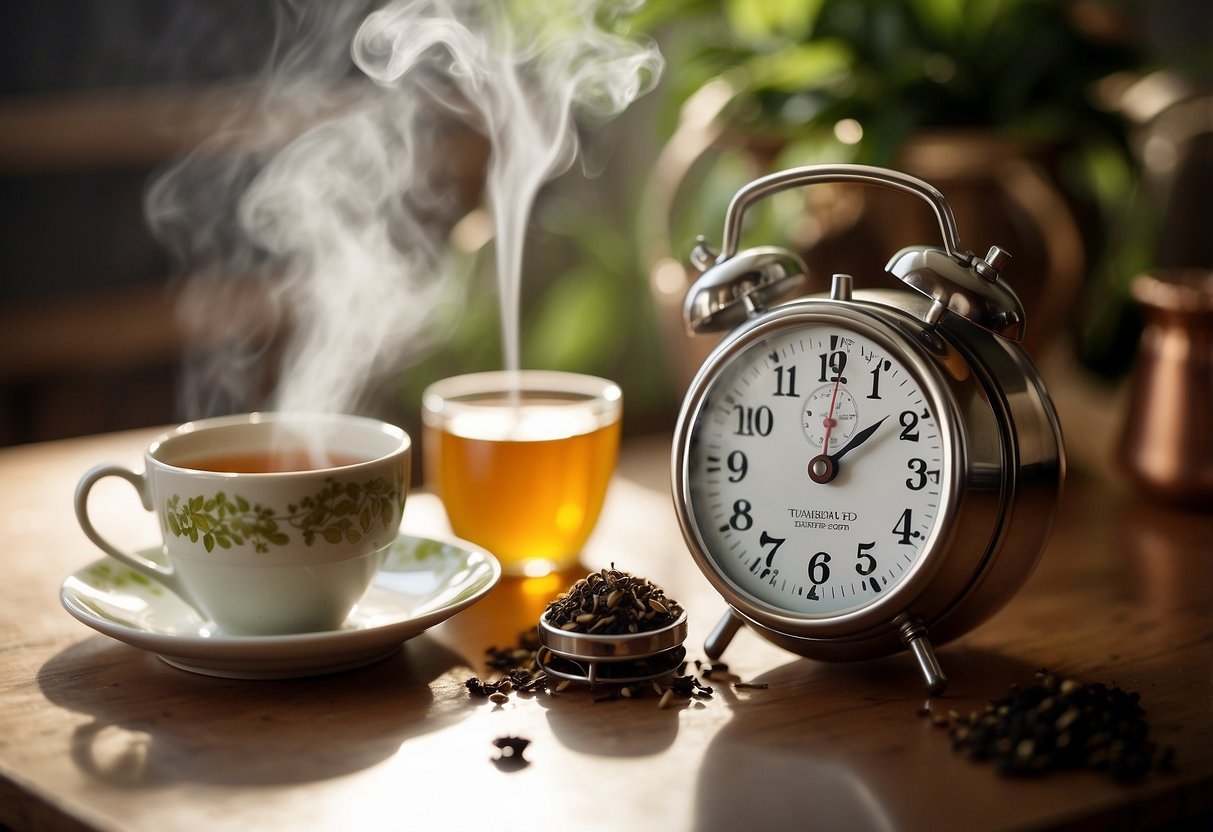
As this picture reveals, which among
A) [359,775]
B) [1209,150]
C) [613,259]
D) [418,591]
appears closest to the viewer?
[359,775]

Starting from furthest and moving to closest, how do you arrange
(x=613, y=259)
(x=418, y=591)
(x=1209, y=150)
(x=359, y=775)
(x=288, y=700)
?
(x=613, y=259)
(x=1209, y=150)
(x=418, y=591)
(x=288, y=700)
(x=359, y=775)

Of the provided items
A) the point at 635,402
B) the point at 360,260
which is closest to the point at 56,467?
the point at 360,260

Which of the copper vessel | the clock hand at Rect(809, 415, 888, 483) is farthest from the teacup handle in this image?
the copper vessel

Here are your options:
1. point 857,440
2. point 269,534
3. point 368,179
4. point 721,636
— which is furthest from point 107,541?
point 368,179

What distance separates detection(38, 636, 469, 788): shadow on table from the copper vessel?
3.02 ft

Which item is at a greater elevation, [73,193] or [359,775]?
[73,193]

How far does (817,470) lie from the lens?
3.45 feet

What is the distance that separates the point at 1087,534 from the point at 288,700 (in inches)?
37.1

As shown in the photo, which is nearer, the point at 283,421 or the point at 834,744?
the point at 834,744

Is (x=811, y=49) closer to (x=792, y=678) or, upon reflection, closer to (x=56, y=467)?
(x=792, y=678)

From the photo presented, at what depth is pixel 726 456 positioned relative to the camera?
3.62 ft

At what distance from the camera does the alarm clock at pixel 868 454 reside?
1008mm

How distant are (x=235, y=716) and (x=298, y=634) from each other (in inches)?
3.6

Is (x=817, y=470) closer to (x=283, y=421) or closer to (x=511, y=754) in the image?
(x=511, y=754)
